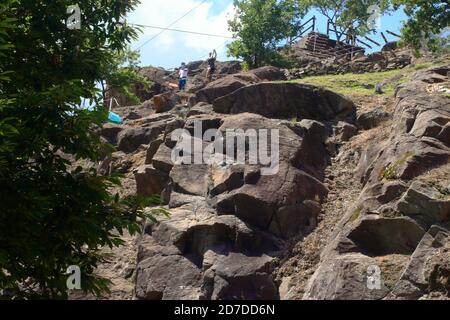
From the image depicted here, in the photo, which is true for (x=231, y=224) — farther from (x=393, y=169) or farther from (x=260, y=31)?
(x=260, y=31)

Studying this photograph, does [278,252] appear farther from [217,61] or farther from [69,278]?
[217,61]

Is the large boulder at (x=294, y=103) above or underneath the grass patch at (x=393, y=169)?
above

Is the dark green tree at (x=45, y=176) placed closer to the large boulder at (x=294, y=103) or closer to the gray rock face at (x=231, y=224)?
the gray rock face at (x=231, y=224)

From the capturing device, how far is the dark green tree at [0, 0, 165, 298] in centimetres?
705

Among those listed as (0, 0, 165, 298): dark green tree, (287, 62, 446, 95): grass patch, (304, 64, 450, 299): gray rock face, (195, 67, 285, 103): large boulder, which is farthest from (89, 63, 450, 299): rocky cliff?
(0, 0, 165, 298): dark green tree

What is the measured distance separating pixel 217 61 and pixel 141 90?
5.32 meters

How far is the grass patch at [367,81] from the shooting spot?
70.1 feet

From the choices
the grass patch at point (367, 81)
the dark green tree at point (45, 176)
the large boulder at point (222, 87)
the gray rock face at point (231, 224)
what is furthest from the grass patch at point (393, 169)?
the large boulder at point (222, 87)

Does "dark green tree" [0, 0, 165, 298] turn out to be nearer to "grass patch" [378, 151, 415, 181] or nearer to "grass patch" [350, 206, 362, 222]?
"grass patch" [350, 206, 362, 222]

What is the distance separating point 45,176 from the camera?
7.68 m

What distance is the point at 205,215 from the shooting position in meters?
14.2

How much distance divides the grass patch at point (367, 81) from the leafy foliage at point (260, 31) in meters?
6.47

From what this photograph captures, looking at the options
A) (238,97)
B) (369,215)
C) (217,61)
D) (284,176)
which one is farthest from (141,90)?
(369,215)

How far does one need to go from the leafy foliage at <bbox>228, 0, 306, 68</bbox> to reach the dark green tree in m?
23.4
